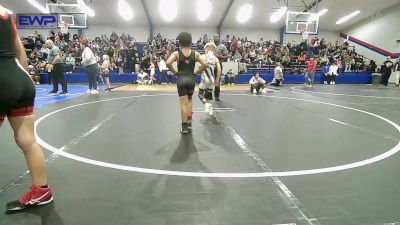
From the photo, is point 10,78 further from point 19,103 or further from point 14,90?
point 19,103

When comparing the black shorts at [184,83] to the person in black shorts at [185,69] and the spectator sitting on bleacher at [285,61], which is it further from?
the spectator sitting on bleacher at [285,61]

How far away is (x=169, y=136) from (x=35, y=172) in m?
2.32

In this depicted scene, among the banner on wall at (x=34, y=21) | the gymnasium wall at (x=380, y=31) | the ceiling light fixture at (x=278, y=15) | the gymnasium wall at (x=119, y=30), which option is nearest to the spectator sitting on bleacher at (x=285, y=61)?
the ceiling light fixture at (x=278, y=15)

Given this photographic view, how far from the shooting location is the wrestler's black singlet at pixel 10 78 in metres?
2.12

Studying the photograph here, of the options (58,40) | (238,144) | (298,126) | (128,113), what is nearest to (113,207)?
(238,144)

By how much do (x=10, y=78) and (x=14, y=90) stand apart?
88 mm

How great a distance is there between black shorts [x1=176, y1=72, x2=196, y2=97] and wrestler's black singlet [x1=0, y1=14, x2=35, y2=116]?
2769 mm

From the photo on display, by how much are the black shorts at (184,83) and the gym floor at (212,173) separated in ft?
2.17

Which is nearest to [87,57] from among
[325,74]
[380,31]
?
[325,74]

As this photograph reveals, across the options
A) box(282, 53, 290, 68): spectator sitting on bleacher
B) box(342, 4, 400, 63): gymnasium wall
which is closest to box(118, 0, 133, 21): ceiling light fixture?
box(282, 53, 290, 68): spectator sitting on bleacher

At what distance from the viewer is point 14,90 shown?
215 cm

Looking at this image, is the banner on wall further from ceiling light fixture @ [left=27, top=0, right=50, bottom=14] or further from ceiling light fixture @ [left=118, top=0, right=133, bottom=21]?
ceiling light fixture @ [left=118, top=0, right=133, bottom=21]

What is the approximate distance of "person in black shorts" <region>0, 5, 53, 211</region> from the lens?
84.0 inches

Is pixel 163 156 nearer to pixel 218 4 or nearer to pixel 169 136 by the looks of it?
pixel 169 136
